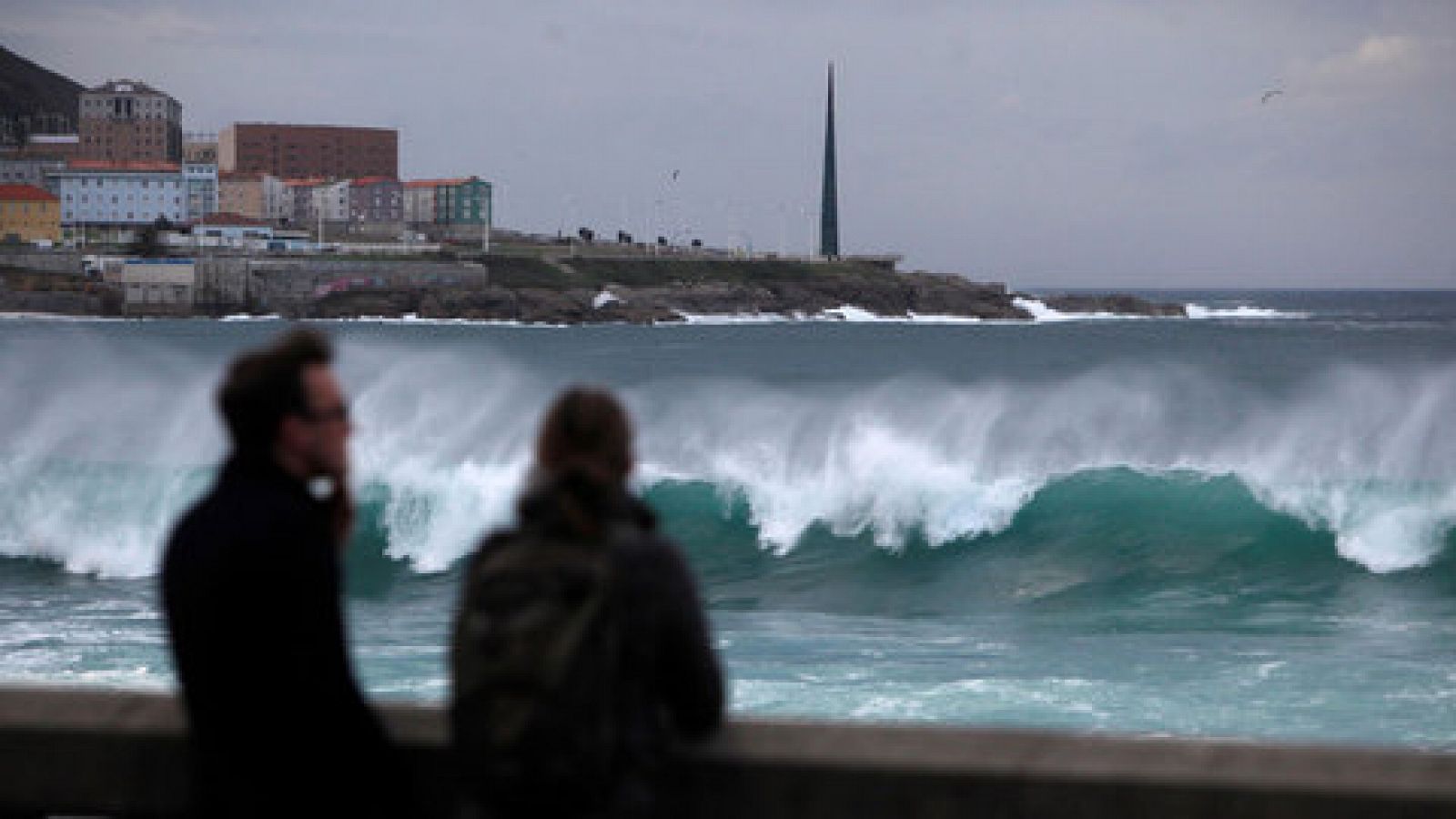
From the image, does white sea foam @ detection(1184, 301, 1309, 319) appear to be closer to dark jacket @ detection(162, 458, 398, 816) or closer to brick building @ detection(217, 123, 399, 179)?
brick building @ detection(217, 123, 399, 179)

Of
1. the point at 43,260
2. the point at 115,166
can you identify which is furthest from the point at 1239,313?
the point at 115,166

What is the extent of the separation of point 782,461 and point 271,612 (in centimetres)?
1950

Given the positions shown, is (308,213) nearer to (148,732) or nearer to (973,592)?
(973,592)

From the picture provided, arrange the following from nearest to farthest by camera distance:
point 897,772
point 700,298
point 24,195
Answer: point 897,772, point 700,298, point 24,195

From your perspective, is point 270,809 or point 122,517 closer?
point 270,809

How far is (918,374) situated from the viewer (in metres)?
64.8

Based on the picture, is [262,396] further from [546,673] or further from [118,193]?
[118,193]

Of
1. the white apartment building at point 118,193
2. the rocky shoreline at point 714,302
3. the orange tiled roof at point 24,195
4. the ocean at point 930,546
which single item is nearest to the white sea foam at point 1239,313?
the rocky shoreline at point 714,302

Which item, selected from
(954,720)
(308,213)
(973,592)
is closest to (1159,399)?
(973,592)

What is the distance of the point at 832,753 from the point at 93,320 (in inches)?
4475

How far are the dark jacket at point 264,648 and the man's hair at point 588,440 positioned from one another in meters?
0.35

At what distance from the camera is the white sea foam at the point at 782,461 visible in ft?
63.7

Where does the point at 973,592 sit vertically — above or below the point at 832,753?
below

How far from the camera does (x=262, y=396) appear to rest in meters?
2.64
